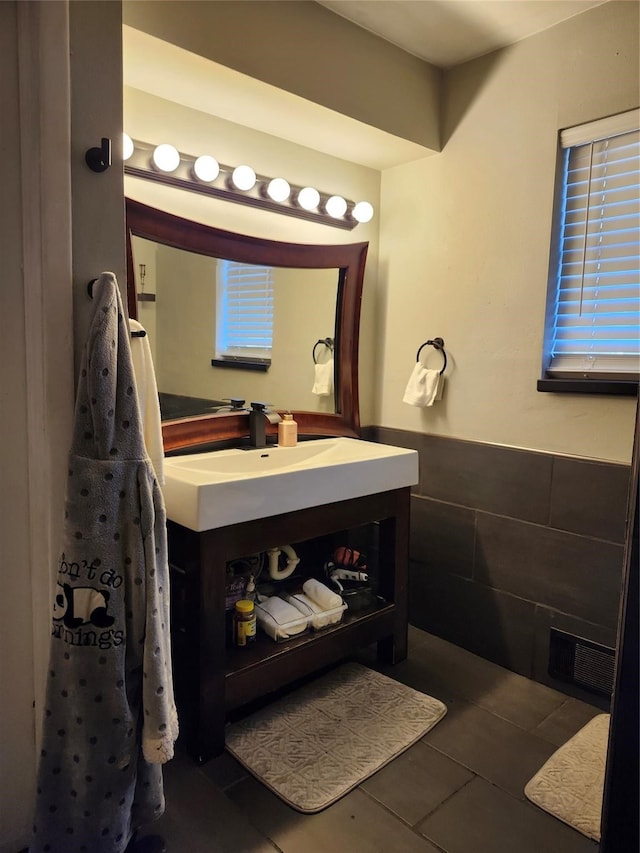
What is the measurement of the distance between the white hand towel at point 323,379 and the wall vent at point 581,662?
1232 millimetres

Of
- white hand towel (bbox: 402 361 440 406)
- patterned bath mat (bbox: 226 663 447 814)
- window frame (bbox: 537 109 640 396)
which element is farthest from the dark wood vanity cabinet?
window frame (bbox: 537 109 640 396)

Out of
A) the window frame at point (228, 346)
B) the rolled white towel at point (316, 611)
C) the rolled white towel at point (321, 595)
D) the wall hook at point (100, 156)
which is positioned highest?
the wall hook at point (100, 156)

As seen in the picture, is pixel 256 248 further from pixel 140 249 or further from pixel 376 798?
pixel 376 798

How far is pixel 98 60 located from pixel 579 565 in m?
1.98

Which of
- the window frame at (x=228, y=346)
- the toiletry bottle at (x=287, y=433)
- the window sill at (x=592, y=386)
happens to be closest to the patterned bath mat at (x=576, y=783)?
the window sill at (x=592, y=386)

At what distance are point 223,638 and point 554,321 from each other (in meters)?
1.53

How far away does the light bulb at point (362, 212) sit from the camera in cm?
235

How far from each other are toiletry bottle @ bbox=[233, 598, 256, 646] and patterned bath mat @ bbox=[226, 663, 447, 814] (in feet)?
0.86

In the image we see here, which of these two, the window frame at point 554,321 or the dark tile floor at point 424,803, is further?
the window frame at point 554,321

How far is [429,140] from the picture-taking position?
225 centimetres

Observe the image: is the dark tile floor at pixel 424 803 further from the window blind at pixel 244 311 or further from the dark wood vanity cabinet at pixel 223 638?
the window blind at pixel 244 311

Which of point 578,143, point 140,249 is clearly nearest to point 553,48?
point 578,143

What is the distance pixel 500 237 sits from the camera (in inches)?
84.2

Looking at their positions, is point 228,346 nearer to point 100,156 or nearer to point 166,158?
point 166,158
